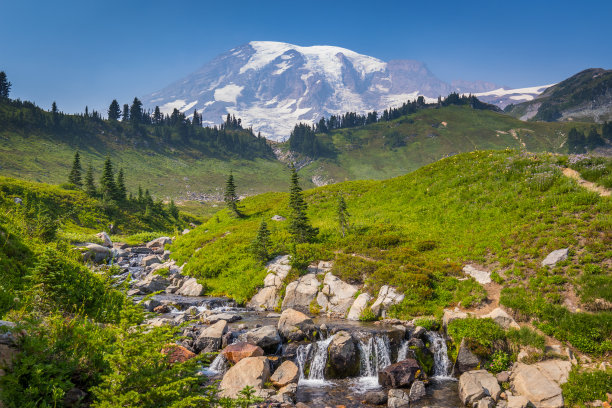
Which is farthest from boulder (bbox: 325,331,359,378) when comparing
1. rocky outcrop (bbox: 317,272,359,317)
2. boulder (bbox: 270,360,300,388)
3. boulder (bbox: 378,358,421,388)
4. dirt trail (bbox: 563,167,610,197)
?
dirt trail (bbox: 563,167,610,197)

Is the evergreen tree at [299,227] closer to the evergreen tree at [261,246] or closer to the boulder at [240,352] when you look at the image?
the evergreen tree at [261,246]

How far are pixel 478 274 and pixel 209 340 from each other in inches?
655

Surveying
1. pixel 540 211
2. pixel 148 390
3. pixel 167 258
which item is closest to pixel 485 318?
pixel 540 211

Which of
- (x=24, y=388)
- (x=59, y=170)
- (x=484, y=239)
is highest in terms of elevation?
(x=59, y=170)

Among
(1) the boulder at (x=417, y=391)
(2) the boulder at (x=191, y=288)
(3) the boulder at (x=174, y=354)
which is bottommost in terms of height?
(2) the boulder at (x=191, y=288)

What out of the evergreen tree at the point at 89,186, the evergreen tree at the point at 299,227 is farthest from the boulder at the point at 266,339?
the evergreen tree at the point at 89,186

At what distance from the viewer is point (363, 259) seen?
78.4 feet

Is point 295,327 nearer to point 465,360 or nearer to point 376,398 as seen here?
point 376,398

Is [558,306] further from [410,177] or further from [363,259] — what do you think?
[410,177]

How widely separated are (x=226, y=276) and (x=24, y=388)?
2405 centimetres

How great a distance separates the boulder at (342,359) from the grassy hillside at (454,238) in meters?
5.11

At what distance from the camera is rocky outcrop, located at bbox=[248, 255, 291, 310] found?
23781mm

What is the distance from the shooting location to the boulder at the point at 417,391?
12.2 m

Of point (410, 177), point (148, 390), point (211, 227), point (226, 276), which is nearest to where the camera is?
point (148, 390)
